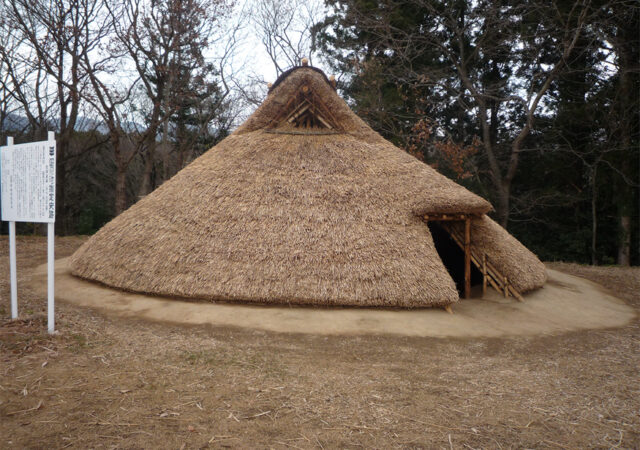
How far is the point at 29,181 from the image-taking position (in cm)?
501

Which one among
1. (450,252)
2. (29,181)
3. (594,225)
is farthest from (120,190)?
(594,225)

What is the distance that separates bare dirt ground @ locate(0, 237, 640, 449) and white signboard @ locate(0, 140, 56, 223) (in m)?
1.54

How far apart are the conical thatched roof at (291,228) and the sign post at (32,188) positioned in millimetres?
2149

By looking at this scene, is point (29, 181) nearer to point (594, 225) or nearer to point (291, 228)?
point (291, 228)

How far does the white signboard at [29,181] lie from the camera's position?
15.9ft

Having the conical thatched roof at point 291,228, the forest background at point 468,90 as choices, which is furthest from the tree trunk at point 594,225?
the conical thatched roof at point 291,228

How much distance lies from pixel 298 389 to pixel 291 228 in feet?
12.3

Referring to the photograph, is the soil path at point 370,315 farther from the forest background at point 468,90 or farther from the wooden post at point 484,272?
the forest background at point 468,90

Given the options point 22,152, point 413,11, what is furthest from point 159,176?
point 22,152

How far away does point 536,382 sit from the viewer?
439 centimetres

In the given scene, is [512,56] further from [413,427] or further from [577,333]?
[413,427]

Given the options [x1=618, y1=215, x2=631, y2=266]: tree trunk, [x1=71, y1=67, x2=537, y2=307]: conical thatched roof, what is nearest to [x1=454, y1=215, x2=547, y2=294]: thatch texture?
[x1=71, y1=67, x2=537, y2=307]: conical thatched roof

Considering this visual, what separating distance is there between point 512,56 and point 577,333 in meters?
16.2

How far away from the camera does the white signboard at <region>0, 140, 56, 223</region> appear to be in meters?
4.86
